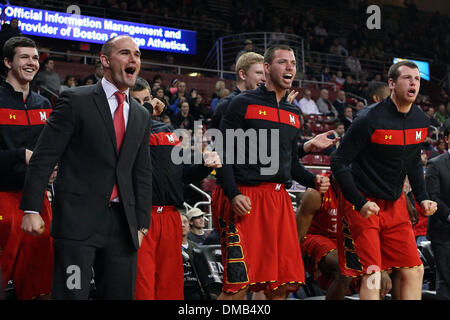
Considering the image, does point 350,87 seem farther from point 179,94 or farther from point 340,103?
point 179,94

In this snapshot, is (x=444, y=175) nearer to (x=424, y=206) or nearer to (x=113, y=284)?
(x=424, y=206)

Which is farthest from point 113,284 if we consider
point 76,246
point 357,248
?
point 357,248

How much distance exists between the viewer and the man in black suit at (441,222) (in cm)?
545

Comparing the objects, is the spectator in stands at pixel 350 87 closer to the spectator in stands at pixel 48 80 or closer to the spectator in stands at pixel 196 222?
the spectator in stands at pixel 48 80

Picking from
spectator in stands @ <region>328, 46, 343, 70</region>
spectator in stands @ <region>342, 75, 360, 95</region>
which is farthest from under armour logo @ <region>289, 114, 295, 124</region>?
spectator in stands @ <region>328, 46, 343, 70</region>

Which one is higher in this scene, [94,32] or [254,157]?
[94,32]

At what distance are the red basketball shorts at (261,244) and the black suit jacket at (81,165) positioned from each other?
1.02m

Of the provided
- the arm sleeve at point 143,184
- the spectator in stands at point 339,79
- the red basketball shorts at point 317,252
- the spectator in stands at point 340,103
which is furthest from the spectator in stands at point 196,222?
the spectator in stands at point 339,79

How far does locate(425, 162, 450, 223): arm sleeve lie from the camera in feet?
17.7

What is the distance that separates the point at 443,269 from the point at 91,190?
372 centimetres

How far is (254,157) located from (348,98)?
43.0 feet

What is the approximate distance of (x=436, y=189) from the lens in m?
5.55

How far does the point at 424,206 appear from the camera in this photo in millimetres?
4309

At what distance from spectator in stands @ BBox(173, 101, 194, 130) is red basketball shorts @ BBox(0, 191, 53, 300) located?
6.75 metres
